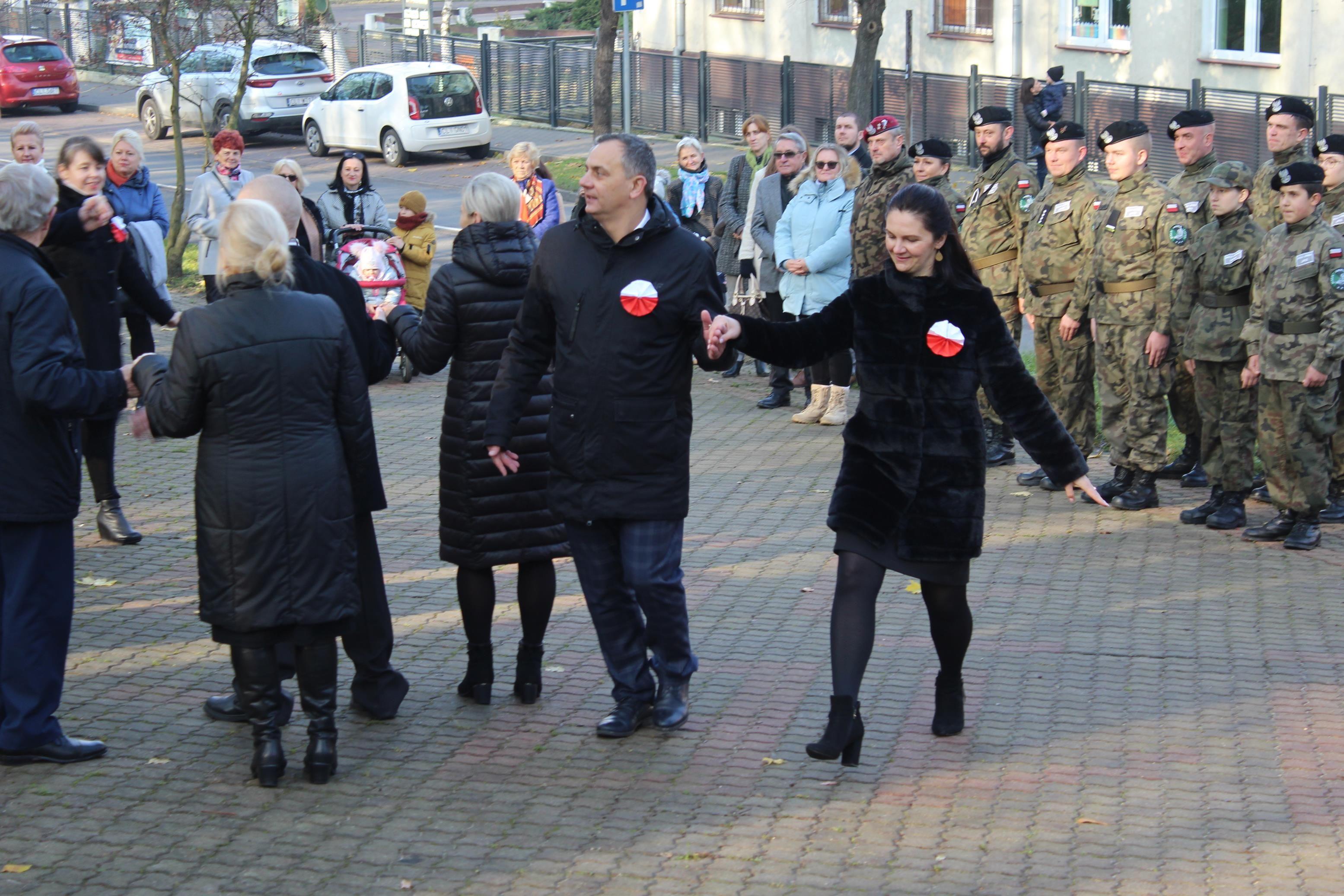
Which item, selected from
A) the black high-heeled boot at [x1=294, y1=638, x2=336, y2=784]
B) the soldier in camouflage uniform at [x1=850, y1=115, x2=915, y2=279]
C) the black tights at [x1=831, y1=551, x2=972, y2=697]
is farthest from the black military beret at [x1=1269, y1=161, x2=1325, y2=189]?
the black high-heeled boot at [x1=294, y1=638, x2=336, y2=784]

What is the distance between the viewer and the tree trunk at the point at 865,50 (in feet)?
78.7

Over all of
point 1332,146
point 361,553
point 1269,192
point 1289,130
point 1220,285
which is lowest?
point 361,553

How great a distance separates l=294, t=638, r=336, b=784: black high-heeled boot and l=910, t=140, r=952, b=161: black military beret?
226 inches

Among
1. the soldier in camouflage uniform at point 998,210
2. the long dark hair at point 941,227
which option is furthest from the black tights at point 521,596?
the soldier in camouflage uniform at point 998,210

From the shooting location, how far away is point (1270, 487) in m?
8.30

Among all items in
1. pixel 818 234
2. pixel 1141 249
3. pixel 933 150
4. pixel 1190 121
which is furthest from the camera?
pixel 818 234

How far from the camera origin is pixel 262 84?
30.7 m

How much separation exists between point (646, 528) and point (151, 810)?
1.84 m

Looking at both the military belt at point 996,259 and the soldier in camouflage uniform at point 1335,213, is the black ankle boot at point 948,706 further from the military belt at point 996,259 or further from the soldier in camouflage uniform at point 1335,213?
the military belt at point 996,259

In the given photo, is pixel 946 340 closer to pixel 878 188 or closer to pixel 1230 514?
pixel 1230 514

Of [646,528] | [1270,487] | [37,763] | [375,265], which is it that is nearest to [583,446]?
[646,528]

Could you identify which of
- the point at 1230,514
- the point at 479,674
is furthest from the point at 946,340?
the point at 1230,514

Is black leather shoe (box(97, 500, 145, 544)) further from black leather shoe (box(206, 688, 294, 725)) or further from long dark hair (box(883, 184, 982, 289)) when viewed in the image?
long dark hair (box(883, 184, 982, 289))

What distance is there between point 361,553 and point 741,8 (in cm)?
2979
